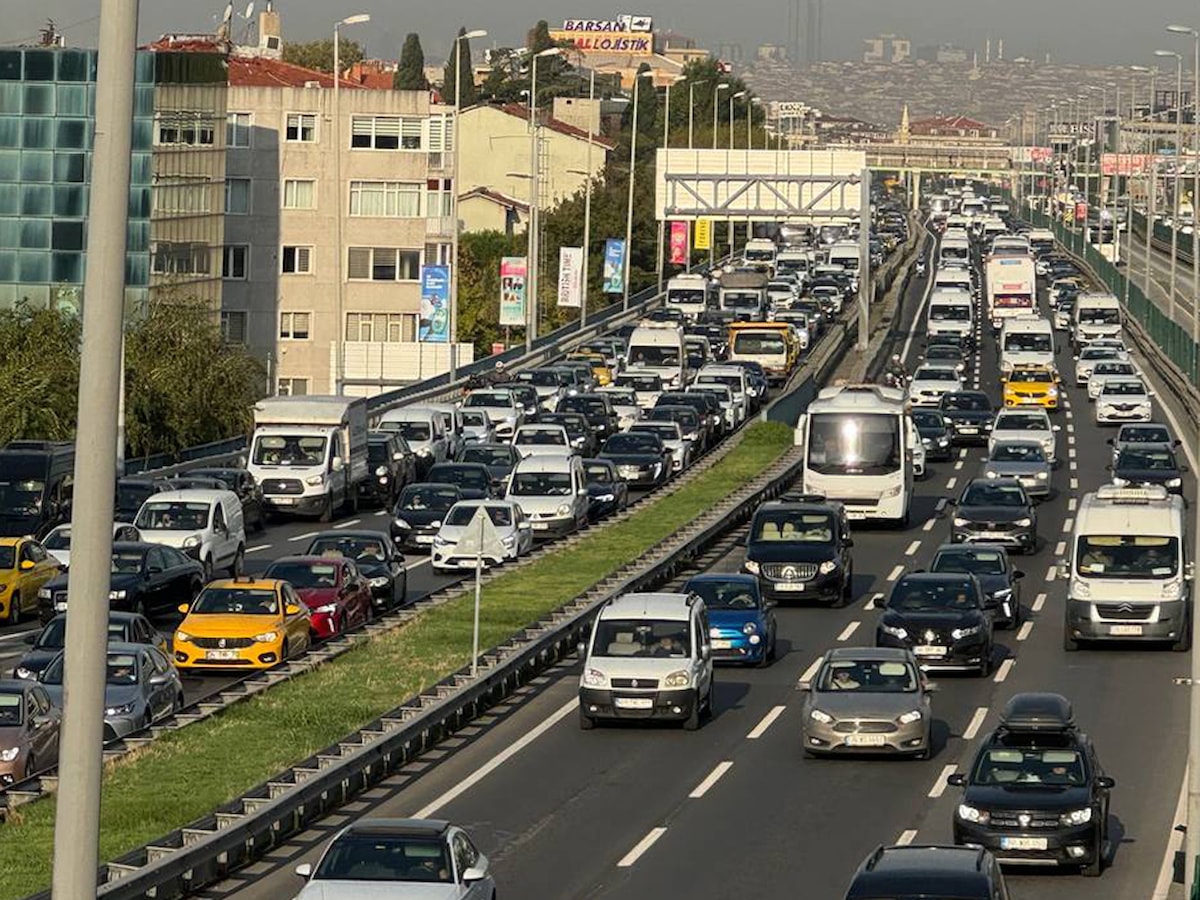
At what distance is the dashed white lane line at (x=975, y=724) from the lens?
3478 centimetres

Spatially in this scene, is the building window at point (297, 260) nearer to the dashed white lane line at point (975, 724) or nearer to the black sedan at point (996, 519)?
the black sedan at point (996, 519)

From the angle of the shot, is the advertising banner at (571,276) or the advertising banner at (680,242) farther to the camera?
the advertising banner at (680,242)

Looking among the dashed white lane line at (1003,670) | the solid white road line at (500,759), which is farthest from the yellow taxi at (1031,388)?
the solid white road line at (500,759)

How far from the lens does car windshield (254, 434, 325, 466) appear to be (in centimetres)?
5888

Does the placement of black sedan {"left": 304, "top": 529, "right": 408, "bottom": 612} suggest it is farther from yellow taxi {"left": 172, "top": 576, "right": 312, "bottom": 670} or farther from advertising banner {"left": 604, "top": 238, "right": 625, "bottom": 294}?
advertising banner {"left": 604, "top": 238, "right": 625, "bottom": 294}

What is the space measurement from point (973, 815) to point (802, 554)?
20.2 m

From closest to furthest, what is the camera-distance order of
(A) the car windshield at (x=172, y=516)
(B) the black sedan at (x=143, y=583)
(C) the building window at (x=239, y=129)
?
(B) the black sedan at (x=143, y=583) < (A) the car windshield at (x=172, y=516) < (C) the building window at (x=239, y=129)

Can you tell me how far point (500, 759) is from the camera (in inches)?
1293

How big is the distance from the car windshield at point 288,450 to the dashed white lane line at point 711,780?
89.4ft

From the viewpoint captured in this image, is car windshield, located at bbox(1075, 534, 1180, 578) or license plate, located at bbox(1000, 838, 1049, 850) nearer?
license plate, located at bbox(1000, 838, 1049, 850)

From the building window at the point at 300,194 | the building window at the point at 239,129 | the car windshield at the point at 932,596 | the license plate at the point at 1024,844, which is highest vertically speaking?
the building window at the point at 239,129

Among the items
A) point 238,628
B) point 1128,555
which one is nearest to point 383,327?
point 1128,555

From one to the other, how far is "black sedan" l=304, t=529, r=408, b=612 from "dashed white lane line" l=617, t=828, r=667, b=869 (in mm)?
17627

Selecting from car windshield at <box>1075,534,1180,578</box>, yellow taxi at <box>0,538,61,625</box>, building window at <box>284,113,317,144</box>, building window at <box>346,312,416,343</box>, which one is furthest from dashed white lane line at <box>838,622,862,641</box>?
building window at <box>284,113,317,144</box>
